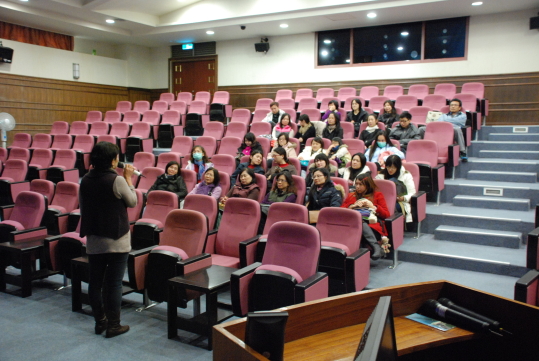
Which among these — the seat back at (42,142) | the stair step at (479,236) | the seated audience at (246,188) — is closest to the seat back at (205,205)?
the seated audience at (246,188)

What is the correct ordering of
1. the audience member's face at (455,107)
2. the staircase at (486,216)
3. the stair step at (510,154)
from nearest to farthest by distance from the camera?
1. the staircase at (486,216)
2. the stair step at (510,154)
3. the audience member's face at (455,107)

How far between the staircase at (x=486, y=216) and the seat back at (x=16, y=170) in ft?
12.1

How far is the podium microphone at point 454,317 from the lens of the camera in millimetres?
979

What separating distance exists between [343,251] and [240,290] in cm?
56

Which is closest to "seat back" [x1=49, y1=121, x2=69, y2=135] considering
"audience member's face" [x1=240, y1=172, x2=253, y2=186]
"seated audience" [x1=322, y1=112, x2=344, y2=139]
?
"seated audience" [x1=322, y1=112, x2=344, y2=139]

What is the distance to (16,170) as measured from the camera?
4.41 meters

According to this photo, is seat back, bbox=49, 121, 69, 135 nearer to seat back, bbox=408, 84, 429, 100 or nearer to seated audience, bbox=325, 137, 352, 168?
seated audience, bbox=325, 137, 352, 168

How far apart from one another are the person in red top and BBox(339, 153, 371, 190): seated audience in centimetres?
48

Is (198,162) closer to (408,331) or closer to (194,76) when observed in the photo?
(408,331)

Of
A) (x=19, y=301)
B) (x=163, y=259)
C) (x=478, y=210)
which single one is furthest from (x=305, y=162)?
(x=19, y=301)

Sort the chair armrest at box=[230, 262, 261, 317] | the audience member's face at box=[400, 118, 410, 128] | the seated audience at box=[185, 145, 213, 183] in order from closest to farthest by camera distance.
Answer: the chair armrest at box=[230, 262, 261, 317] → the seated audience at box=[185, 145, 213, 183] → the audience member's face at box=[400, 118, 410, 128]

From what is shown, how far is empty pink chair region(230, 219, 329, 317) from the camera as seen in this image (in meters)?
1.83

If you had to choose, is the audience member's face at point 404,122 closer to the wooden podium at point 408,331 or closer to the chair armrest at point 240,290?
the chair armrest at point 240,290

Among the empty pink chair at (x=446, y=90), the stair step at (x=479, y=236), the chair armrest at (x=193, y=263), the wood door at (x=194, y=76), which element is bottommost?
the stair step at (x=479, y=236)
